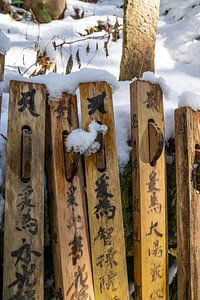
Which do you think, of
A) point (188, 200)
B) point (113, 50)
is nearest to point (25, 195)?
point (188, 200)

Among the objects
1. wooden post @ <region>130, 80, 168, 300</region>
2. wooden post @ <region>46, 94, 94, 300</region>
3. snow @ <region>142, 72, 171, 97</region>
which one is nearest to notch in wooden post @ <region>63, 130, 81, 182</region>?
wooden post @ <region>46, 94, 94, 300</region>

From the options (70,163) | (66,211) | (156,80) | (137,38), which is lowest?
(66,211)

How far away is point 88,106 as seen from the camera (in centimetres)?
129

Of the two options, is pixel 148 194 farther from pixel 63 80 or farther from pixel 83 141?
pixel 63 80

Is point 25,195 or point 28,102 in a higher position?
point 28,102

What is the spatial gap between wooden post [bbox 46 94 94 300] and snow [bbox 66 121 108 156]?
1.1 inches

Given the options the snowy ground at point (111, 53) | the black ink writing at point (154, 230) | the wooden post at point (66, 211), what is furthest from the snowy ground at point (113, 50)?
the black ink writing at point (154, 230)

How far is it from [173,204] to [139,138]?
34cm

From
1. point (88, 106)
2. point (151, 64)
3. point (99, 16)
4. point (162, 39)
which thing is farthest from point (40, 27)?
point (88, 106)

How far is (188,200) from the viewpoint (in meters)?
1.37

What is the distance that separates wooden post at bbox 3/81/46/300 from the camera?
108 centimetres

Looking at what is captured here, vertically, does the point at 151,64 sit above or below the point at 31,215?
above

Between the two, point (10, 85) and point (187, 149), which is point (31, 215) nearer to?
point (10, 85)

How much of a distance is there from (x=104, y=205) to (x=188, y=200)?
34 centimetres
